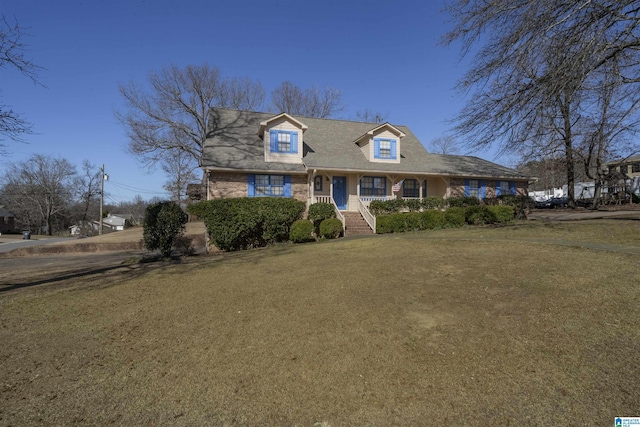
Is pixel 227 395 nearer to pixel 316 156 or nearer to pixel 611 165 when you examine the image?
pixel 316 156

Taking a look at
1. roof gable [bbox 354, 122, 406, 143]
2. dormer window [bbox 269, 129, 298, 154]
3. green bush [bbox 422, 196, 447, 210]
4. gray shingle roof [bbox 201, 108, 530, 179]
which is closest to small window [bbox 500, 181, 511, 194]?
gray shingle roof [bbox 201, 108, 530, 179]

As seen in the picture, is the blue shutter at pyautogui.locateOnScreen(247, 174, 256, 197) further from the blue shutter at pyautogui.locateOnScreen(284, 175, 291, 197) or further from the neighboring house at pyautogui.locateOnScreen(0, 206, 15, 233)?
the neighboring house at pyautogui.locateOnScreen(0, 206, 15, 233)

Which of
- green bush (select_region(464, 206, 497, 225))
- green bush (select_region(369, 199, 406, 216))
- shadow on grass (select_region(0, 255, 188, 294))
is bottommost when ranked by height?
shadow on grass (select_region(0, 255, 188, 294))

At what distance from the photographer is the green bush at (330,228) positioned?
14461 millimetres

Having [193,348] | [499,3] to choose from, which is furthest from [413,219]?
[193,348]

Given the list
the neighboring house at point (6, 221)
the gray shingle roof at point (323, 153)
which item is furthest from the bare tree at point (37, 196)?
the gray shingle roof at point (323, 153)

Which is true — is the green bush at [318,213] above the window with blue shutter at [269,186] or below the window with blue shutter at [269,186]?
below

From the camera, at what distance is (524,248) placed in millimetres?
8523

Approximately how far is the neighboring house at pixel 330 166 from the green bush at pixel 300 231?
2.62 meters

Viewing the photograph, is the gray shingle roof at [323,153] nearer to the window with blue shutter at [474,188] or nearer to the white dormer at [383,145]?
the white dormer at [383,145]

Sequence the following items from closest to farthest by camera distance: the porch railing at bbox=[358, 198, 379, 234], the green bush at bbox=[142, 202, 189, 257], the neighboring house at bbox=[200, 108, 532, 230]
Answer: the green bush at bbox=[142, 202, 189, 257] → the porch railing at bbox=[358, 198, 379, 234] → the neighboring house at bbox=[200, 108, 532, 230]

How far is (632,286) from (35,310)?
10.2 m

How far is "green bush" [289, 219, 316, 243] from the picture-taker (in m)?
13.8

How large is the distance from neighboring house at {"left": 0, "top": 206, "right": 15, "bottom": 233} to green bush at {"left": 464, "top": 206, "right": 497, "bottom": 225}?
68.4 m
